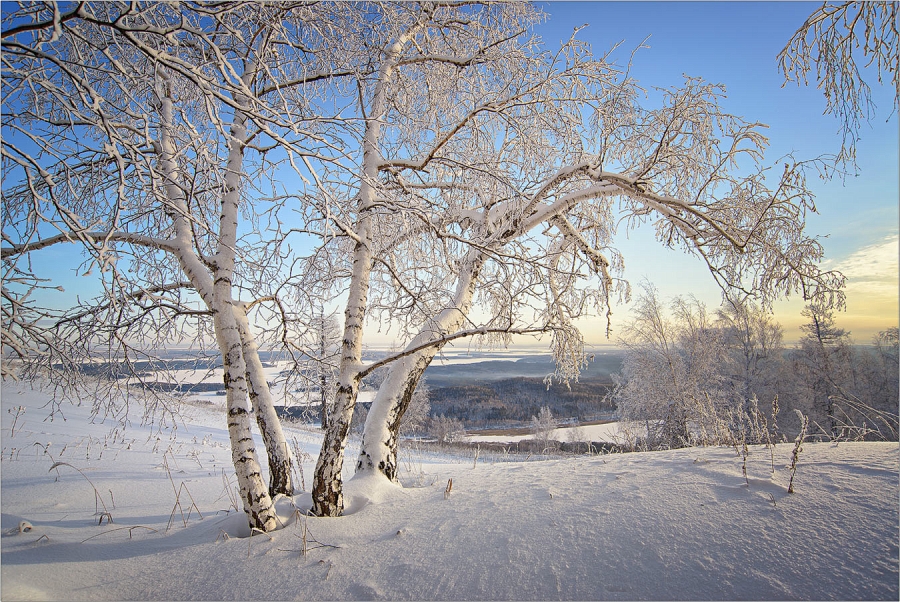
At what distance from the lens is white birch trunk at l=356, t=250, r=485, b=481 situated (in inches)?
153

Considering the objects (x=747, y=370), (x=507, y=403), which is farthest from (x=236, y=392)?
(x=507, y=403)

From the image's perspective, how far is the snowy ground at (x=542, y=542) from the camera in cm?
182

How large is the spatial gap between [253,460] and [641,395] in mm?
18948

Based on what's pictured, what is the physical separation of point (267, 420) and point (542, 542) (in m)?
2.47

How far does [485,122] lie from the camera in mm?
4230

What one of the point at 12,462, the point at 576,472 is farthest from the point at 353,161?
the point at 12,462

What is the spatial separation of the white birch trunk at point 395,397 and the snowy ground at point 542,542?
14.3 inches

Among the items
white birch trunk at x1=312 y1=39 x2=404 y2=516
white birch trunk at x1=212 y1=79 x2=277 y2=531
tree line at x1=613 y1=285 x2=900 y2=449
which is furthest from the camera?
tree line at x1=613 y1=285 x2=900 y2=449

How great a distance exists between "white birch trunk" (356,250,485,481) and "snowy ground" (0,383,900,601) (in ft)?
1.19

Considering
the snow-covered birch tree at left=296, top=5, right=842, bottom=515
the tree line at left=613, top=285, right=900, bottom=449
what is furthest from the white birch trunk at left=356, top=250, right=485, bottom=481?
the tree line at left=613, top=285, right=900, bottom=449

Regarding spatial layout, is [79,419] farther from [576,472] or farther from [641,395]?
[641,395]

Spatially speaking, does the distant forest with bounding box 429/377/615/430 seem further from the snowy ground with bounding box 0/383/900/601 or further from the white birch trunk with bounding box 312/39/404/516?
the snowy ground with bounding box 0/383/900/601

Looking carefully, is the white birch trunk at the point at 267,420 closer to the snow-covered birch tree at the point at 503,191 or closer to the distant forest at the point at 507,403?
the snow-covered birch tree at the point at 503,191

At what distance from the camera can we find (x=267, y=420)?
11.3 feet
